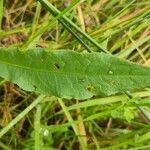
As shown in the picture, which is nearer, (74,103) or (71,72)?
(71,72)

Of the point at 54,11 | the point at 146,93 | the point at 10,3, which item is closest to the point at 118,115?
the point at 146,93

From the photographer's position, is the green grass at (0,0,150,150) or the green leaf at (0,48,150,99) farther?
the green grass at (0,0,150,150)

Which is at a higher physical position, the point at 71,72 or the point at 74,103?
the point at 71,72

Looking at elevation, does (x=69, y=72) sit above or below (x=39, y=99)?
above

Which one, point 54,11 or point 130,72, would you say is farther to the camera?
point 54,11

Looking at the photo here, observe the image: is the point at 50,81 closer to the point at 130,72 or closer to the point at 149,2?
the point at 130,72
